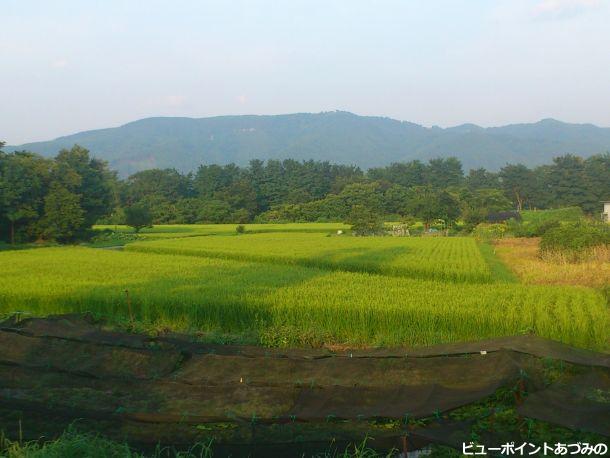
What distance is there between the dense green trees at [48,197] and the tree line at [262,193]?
56 mm

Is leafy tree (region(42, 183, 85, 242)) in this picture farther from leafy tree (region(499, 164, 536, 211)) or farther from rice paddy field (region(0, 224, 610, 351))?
leafy tree (region(499, 164, 536, 211))

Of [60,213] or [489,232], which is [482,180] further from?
[60,213]

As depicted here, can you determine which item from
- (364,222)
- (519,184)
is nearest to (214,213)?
(364,222)

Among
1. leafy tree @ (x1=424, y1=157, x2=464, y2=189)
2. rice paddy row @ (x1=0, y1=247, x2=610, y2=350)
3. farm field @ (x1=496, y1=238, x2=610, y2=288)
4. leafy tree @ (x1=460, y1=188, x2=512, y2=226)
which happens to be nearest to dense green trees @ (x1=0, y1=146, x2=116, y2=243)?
rice paddy row @ (x1=0, y1=247, x2=610, y2=350)

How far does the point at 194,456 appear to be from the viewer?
421 cm

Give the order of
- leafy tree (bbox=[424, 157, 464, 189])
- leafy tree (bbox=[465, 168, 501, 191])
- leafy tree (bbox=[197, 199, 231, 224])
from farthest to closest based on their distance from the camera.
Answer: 1. leafy tree (bbox=[424, 157, 464, 189])
2. leafy tree (bbox=[465, 168, 501, 191])
3. leafy tree (bbox=[197, 199, 231, 224])

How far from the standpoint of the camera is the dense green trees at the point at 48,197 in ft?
98.9

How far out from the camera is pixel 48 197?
106 feet

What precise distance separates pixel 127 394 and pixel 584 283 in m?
12.4

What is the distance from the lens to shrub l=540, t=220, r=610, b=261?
2034 centimetres

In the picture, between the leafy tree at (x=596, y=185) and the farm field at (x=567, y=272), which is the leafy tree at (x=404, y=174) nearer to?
the leafy tree at (x=596, y=185)

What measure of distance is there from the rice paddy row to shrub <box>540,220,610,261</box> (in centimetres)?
924

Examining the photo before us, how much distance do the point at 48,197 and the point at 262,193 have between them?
3996 cm

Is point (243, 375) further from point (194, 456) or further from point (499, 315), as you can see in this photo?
point (499, 315)
